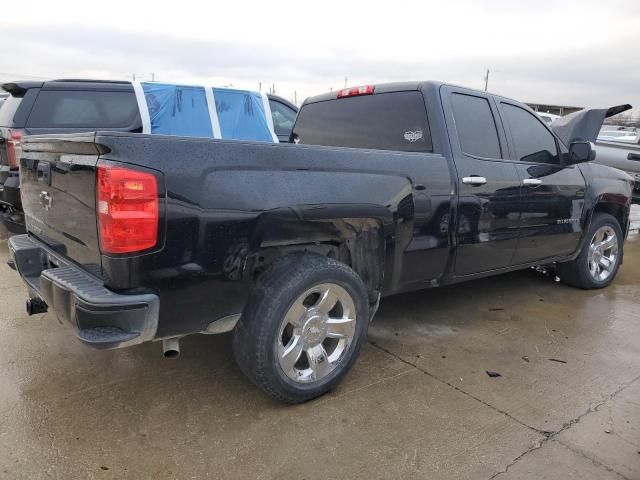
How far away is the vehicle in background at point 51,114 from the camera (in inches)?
204

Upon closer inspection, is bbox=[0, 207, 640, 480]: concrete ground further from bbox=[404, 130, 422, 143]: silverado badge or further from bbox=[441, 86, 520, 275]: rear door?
bbox=[404, 130, 422, 143]: silverado badge

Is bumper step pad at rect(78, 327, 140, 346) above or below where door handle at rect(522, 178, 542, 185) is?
below

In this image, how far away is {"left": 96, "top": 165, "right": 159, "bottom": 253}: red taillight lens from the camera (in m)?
2.18

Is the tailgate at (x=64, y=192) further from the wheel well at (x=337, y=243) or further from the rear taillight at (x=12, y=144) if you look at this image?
the rear taillight at (x=12, y=144)

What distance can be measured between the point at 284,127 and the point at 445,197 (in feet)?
15.9

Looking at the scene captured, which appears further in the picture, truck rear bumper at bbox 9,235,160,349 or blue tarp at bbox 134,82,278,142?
blue tarp at bbox 134,82,278,142

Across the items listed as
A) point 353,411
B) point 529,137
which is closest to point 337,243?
point 353,411

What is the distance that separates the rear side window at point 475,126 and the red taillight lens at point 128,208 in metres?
2.34

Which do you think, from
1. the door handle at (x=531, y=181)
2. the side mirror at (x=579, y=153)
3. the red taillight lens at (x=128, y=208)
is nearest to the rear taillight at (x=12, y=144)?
the red taillight lens at (x=128, y=208)

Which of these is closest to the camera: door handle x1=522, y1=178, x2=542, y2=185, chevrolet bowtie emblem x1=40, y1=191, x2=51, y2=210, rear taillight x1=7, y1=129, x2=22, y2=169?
chevrolet bowtie emblem x1=40, y1=191, x2=51, y2=210

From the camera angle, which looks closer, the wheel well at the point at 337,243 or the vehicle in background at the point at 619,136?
the wheel well at the point at 337,243

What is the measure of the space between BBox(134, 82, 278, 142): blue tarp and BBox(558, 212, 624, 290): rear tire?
4154 mm

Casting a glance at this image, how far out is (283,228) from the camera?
2.65 meters

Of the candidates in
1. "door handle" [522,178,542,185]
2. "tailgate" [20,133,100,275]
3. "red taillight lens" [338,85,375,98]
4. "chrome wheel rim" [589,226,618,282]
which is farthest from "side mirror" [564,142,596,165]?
"tailgate" [20,133,100,275]
